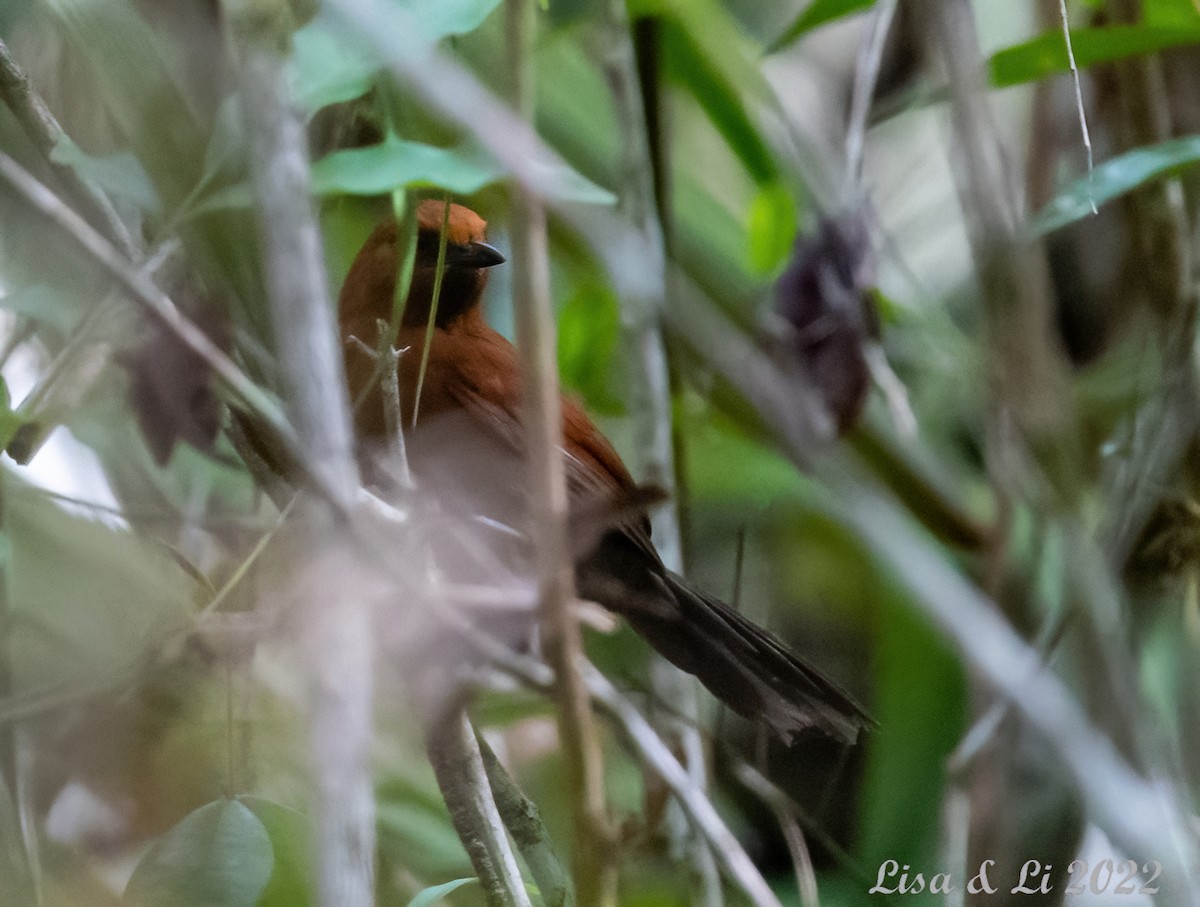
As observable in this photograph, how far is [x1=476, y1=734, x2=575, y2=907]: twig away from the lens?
0.93 m

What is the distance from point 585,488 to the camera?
0.99 meters

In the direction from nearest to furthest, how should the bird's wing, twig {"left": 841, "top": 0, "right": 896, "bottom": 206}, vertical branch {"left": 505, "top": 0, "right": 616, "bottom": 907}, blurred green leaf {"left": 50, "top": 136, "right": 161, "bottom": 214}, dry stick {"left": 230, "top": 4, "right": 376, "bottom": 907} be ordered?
vertical branch {"left": 505, "top": 0, "right": 616, "bottom": 907}
dry stick {"left": 230, "top": 4, "right": 376, "bottom": 907}
blurred green leaf {"left": 50, "top": 136, "right": 161, "bottom": 214}
the bird's wing
twig {"left": 841, "top": 0, "right": 896, "bottom": 206}

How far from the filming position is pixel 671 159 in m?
1.35

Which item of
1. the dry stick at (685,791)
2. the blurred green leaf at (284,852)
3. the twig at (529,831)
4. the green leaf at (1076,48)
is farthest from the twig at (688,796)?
the green leaf at (1076,48)

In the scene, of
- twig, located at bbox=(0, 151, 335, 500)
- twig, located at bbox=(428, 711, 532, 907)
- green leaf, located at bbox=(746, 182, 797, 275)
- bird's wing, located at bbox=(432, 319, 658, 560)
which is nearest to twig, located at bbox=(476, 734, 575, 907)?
twig, located at bbox=(428, 711, 532, 907)

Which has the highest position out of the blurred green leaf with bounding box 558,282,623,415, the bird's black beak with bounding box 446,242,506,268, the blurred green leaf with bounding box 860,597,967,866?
the bird's black beak with bounding box 446,242,506,268

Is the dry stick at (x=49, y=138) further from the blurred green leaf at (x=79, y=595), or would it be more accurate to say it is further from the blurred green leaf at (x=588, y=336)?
the blurred green leaf at (x=588, y=336)

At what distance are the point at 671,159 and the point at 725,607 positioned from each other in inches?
21.0

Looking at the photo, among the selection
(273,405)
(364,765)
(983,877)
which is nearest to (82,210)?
(273,405)

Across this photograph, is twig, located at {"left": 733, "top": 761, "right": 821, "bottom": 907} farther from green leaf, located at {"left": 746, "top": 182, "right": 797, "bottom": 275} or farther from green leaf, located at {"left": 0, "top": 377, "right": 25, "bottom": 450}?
green leaf, located at {"left": 0, "top": 377, "right": 25, "bottom": 450}

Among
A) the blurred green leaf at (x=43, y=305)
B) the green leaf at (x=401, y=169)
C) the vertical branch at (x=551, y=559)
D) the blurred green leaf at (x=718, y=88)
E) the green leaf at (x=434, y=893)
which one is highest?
the blurred green leaf at (x=718, y=88)

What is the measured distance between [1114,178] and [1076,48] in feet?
0.59

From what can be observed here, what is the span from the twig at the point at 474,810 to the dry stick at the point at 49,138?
463 mm

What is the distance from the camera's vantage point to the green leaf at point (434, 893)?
87 centimetres
